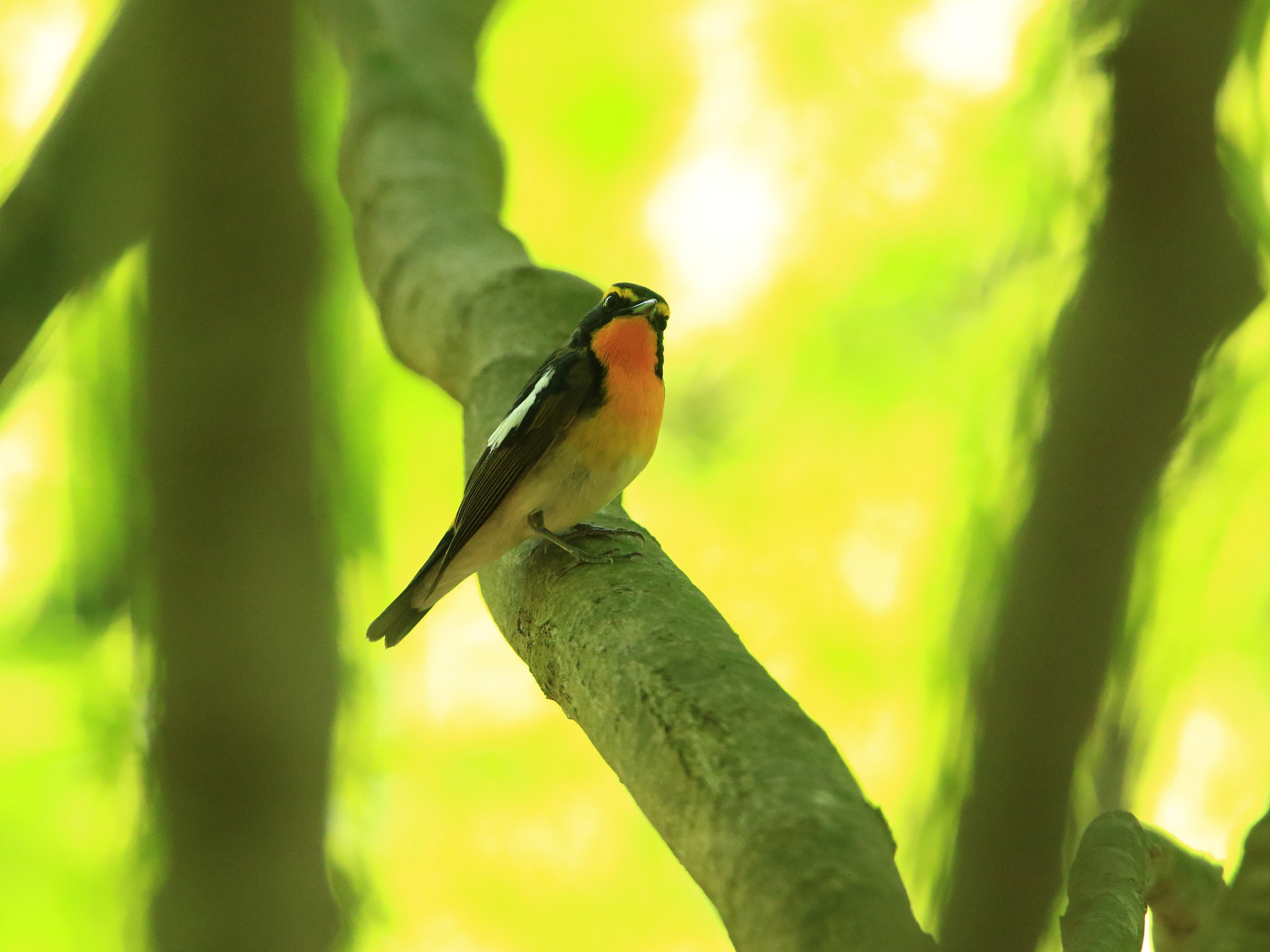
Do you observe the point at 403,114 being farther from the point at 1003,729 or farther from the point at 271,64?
the point at 1003,729

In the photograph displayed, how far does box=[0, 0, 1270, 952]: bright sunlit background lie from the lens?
179 inches

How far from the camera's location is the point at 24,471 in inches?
237

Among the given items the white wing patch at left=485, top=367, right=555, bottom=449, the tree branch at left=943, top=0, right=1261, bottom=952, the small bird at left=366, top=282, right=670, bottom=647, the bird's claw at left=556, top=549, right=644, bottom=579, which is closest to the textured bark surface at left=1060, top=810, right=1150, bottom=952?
the tree branch at left=943, top=0, right=1261, bottom=952

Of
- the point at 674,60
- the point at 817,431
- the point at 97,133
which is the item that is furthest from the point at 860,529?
the point at 97,133

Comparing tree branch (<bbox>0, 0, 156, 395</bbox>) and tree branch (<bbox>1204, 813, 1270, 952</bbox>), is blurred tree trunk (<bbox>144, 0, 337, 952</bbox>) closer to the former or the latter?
tree branch (<bbox>0, 0, 156, 395</bbox>)

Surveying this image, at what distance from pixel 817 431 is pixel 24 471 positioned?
485cm

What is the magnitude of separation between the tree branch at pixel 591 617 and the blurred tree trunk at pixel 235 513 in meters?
0.41

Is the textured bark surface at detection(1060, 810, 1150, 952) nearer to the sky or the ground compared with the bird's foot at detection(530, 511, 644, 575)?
nearer to the ground

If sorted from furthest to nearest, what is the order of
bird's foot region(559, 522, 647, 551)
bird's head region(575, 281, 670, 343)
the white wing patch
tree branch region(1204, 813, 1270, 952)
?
bird's head region(575, 281, 670, 343), the white wing patch, bird's foot region(559, 522, 647, 551), tree branch region(1204, 813, 1270, 952)

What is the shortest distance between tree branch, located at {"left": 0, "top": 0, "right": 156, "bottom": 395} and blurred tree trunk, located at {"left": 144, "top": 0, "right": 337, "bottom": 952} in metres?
0.15

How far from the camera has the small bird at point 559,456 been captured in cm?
386

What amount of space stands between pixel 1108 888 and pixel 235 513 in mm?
3068

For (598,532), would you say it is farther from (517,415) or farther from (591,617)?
(591,617)

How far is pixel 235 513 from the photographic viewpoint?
159 inches
